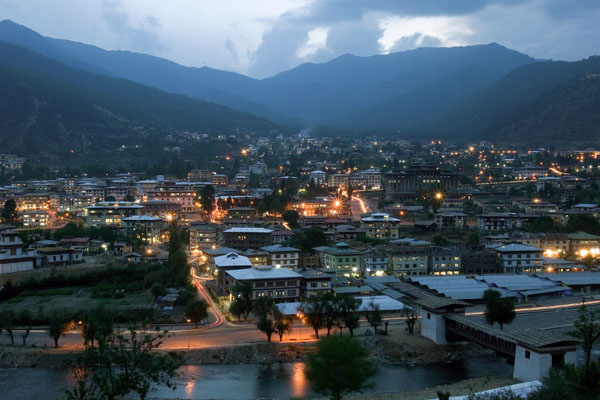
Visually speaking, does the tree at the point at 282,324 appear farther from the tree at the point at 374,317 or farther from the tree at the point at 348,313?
the tree at the point at 374,317

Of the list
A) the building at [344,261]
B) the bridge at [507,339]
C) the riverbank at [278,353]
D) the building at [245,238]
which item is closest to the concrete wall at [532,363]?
the bridge at [507,339]

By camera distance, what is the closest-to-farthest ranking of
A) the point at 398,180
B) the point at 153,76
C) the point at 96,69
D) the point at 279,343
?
the point at 279,343
the point at 398,180
the point at 96,69
the point at 153,76

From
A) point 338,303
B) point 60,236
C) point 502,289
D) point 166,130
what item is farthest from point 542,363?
point 166,130

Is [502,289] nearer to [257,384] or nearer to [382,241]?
[382,241]

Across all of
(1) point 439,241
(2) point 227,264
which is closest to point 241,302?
(2) point 227,264

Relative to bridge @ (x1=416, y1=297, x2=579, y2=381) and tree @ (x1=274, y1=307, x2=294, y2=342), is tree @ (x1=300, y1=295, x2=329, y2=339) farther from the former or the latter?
bridge @ (x1=416, y1=297, x2=579, y2=381)

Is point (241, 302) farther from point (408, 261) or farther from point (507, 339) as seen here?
point (408, 261)

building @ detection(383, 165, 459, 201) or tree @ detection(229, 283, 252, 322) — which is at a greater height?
building @ detection(383, 165, 459, 201)

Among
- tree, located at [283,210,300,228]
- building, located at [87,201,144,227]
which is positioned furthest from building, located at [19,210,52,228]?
tree, located at [283,210,300,228]
